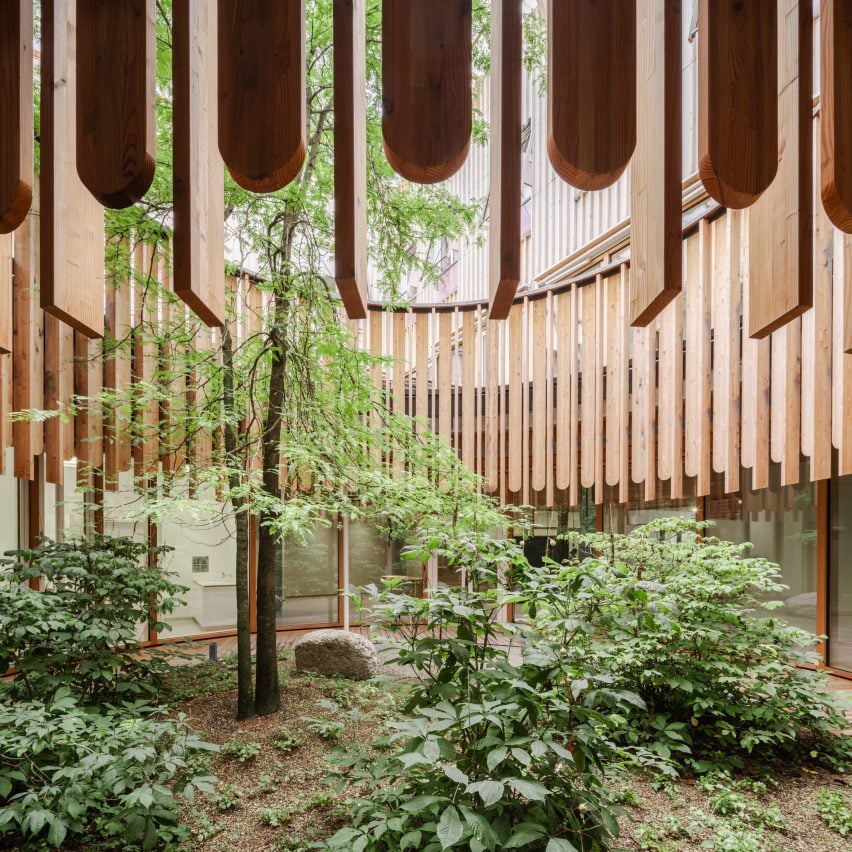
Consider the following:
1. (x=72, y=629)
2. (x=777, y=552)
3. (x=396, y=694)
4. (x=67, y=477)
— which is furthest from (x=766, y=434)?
(x=67, y=477)

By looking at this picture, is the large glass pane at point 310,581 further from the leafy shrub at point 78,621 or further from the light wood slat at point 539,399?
the leafy shrub at point 78,621

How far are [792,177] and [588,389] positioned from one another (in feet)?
21.7

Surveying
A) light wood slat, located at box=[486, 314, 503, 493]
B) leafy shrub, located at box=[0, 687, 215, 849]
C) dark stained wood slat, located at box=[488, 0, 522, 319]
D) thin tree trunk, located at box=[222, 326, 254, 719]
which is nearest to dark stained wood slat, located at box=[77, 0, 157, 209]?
dark stained wood slat, located at box=[488, 0, 522, 319]

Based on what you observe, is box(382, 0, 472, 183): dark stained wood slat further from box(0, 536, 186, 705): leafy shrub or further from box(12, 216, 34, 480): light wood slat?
box(12, 216, 34, 480): light wood slat

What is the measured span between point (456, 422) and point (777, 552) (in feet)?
14.3

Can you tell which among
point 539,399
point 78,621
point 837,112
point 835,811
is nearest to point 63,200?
point 837,112

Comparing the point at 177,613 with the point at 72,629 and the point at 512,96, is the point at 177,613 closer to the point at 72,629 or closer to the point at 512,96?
the point at 72,629

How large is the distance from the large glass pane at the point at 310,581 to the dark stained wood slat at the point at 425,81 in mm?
9023

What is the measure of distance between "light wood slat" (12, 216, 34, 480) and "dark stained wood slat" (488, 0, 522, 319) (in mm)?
4791

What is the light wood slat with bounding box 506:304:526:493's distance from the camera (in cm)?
823

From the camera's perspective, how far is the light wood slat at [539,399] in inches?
313

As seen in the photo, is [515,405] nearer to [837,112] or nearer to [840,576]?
[840,576]

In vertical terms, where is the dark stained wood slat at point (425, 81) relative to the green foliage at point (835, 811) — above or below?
above

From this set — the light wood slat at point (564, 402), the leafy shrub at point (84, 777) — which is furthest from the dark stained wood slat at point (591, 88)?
the light wood slat at point (564, 402)
